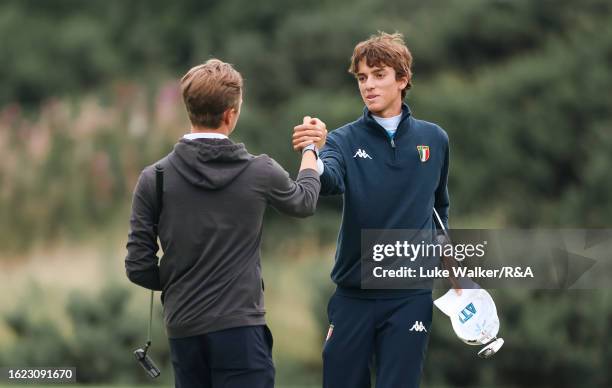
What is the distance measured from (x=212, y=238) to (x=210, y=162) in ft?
0.94

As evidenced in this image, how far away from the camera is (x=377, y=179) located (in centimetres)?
519

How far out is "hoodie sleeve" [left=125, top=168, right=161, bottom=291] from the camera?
172 inches

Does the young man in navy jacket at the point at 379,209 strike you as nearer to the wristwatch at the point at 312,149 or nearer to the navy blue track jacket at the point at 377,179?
the navy blue track jacket at the point at 377,179

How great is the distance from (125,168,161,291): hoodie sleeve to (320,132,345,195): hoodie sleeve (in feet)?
2.79

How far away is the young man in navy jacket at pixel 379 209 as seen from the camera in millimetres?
5133

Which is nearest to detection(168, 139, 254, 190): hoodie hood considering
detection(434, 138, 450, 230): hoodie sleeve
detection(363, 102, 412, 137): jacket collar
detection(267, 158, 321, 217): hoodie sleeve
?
detection(267, 158, 321, 217): hoodie sleeve

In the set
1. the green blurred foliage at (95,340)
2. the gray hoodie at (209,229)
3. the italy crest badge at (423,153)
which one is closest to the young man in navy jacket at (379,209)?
the italy crest badge at (423,153)

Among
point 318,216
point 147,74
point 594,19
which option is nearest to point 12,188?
point 318,216

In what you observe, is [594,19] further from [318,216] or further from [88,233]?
[88,233]

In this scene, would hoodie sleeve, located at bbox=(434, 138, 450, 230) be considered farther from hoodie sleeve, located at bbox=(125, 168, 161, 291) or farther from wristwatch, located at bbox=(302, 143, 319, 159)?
hoodie sleeve, located at bbox=(125, 168, 161, 291)

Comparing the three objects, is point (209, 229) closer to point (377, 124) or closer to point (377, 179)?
point (377, 179)

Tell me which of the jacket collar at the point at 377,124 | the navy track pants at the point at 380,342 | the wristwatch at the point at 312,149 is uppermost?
the jacket collar at the point at 377,124

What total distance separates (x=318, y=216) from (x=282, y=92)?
3.68 meters

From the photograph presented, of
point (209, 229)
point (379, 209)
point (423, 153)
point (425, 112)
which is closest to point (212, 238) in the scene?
point (209, 229)
